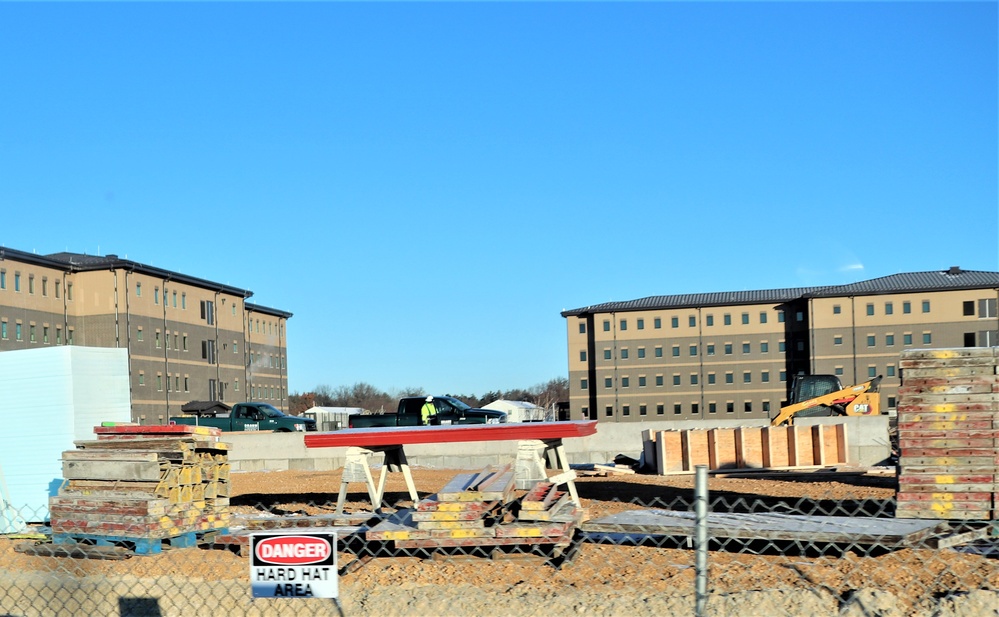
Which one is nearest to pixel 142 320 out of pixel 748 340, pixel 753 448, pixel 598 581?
pixel 748 340

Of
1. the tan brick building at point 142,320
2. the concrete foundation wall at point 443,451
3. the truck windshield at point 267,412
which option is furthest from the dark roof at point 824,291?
the concrete foundation wall at point 443,451

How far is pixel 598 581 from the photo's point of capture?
9.12 meters

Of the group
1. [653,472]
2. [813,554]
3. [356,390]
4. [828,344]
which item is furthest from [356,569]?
[356,390]

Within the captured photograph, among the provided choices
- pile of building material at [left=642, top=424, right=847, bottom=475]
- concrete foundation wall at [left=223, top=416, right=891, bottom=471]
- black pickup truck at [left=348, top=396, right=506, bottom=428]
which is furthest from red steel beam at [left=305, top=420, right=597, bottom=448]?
black pickup truck at [left=348, top=396, right=506, bottom=428]

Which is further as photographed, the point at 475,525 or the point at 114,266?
the point at 114,266

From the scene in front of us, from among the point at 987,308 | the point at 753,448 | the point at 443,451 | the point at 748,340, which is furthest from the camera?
the point at 748,340

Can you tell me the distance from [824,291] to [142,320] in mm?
55396

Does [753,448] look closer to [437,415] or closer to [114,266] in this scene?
[437,415]

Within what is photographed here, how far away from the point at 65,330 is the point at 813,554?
6397cm

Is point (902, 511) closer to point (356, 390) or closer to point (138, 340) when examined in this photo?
point (138, 340)

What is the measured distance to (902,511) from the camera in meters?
10.7

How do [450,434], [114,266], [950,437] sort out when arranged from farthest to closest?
[114,266] < [450,434] < [950,437]

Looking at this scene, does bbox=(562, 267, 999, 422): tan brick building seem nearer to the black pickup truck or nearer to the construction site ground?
the black pickup truck

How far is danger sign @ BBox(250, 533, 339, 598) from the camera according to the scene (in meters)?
4.67
